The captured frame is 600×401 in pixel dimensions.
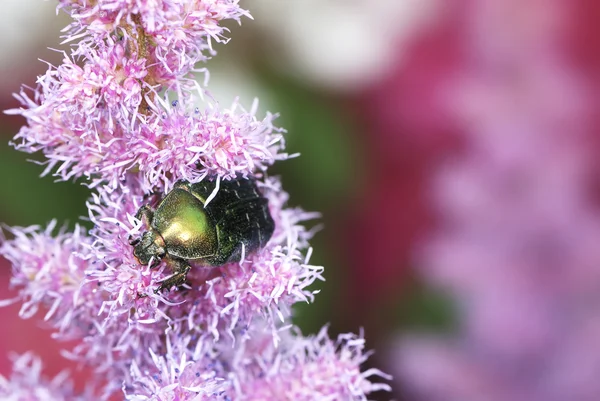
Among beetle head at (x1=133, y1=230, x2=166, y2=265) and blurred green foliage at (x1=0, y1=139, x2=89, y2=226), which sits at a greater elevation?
blurred green foliage at (x1=0, y1=139, x2=89, y2=226)

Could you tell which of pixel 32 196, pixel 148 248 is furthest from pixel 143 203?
pixel 32 196

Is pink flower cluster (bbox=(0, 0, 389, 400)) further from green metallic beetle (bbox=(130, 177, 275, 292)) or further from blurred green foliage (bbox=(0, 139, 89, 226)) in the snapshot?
blurred green foliage (bbox=(0, 139, 89, 226))

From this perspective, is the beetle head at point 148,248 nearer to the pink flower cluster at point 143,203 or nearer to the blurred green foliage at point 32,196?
the pink flower cluster at point 143,203

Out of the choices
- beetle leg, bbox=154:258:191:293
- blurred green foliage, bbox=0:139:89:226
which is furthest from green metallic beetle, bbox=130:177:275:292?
blurred green foliage, bbox=0:139:89:226

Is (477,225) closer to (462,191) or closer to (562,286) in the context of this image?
(462,191)

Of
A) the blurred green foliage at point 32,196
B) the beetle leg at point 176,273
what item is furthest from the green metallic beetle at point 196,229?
the blurred green foliage at point 32,196

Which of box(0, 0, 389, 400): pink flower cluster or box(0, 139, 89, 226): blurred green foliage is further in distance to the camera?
box(0, 139, 89, 226): blurred green foliage

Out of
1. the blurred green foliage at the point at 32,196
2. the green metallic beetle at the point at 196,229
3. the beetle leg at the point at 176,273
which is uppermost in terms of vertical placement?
the blurred green foliage at the point at 32,196
